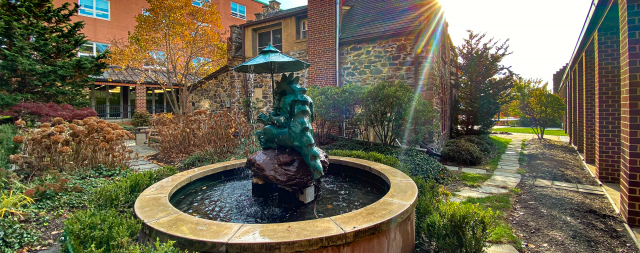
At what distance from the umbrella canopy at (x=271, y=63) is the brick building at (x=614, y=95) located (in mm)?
4390

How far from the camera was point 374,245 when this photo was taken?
2428 millimetres

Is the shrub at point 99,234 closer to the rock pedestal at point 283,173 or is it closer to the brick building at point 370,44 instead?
the rock pedestal at point 283,173

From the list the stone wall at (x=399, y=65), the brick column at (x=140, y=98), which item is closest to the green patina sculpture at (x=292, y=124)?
the stone wall at (x=399, y=65)

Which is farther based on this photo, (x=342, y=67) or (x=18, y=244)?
(x=342, y=67)

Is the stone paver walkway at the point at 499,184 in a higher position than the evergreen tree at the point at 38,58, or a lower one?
lower

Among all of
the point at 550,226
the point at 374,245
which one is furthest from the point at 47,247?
the point at 550,226

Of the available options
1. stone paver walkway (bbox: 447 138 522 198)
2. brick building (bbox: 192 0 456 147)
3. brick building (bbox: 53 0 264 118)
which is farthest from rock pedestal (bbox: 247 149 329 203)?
brick building (bbox: 53 0 264 118)

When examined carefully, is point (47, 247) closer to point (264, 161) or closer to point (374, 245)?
point (264, 161)

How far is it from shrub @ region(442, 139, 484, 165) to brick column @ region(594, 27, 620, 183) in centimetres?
296

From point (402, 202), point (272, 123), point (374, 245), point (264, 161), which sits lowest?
point (374, 245)

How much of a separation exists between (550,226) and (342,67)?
865 centimetres

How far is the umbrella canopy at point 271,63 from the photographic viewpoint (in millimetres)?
3690

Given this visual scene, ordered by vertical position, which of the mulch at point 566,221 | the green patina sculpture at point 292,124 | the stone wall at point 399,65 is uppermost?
the stone wall at point 399,65

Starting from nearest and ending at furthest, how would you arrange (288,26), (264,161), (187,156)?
(264,161) < (187,156) < (288,26)
